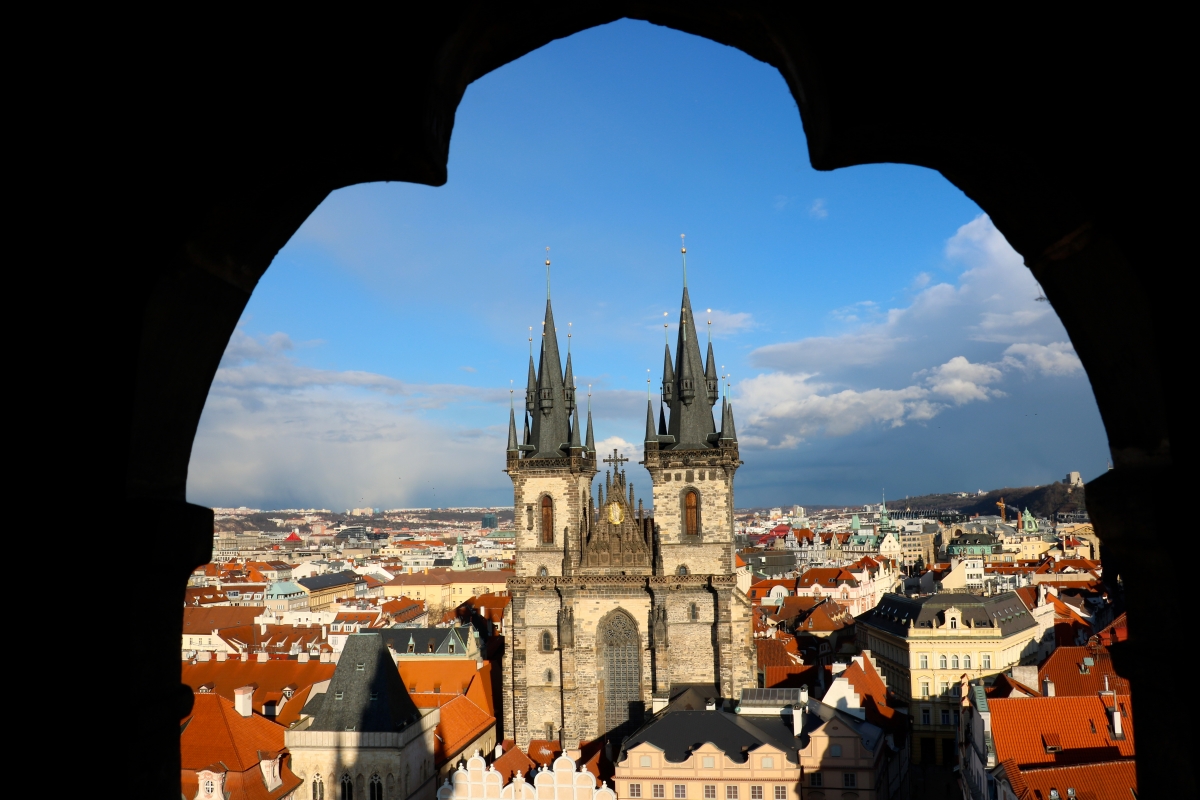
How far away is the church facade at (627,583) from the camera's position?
3975cm

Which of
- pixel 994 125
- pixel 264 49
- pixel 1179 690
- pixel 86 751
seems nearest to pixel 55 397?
pixel 86 751

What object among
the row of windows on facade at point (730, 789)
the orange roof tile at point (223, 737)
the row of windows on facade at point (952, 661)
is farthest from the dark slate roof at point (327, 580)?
the row of windows on facade at point (730, 789)

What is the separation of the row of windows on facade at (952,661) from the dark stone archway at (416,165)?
48.9 m

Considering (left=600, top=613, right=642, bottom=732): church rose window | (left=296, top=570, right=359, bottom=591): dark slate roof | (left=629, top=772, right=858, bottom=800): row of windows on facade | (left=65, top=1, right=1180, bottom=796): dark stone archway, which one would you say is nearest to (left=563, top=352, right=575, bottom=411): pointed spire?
(left=600, top=613, right=642, bottom=732): church rose window

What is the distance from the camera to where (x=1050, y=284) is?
3191mm

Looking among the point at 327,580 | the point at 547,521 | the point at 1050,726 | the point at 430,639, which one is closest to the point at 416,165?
the point at 1050,726

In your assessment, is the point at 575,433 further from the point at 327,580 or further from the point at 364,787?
the point at 327,580

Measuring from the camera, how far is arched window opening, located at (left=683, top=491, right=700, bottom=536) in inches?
1614

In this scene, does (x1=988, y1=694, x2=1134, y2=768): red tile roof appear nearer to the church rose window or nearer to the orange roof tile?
the church rose window

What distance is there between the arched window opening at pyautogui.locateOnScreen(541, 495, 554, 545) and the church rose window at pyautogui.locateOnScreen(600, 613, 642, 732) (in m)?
4.72

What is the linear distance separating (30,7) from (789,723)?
34.0 metres

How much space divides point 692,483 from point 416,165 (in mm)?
38623

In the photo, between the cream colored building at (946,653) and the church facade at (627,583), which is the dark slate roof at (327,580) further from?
the cream colored building at (946,653)

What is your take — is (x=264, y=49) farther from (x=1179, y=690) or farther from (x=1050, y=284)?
(x=1179, y=690)
